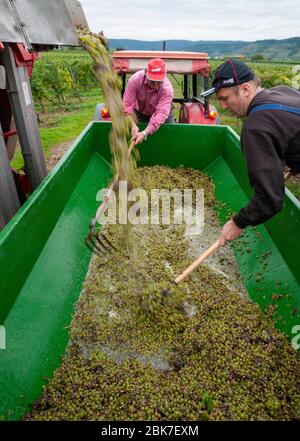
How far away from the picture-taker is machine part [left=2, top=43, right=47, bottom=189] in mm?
2979

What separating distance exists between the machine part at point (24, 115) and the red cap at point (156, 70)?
1.61 meters

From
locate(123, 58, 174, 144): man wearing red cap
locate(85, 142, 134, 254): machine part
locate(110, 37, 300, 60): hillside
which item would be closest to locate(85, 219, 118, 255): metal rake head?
locate(85, 142, 134, 254): machine part

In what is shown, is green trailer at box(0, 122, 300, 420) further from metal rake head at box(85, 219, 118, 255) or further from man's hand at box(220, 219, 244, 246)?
man's hand at box(220, 219, 244, 246)

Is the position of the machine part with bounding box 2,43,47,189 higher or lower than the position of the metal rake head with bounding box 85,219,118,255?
higher

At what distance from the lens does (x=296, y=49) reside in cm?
11162

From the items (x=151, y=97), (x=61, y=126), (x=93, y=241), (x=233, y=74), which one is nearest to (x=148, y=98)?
(x=151, y=97)

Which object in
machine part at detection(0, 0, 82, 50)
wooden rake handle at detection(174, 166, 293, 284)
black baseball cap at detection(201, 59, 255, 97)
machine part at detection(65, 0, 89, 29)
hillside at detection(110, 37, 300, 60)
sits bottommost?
wooden rake handle at detection(174, 166, 293, 284)

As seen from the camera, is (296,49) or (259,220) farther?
(296,49)

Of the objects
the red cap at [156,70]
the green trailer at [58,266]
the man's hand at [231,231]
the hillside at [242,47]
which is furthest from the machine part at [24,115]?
the hillside at [242,47]

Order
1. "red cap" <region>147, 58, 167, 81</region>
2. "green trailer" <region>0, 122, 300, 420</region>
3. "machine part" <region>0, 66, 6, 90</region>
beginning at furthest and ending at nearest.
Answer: "red cap" <region>147, 58, 167, 81</region> → "machine part" <region>0, 66, 6, 90</region> → "green trailer" <region>0, 122, 300, 420</region>

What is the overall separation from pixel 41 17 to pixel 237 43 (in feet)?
573

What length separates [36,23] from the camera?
2.75m
